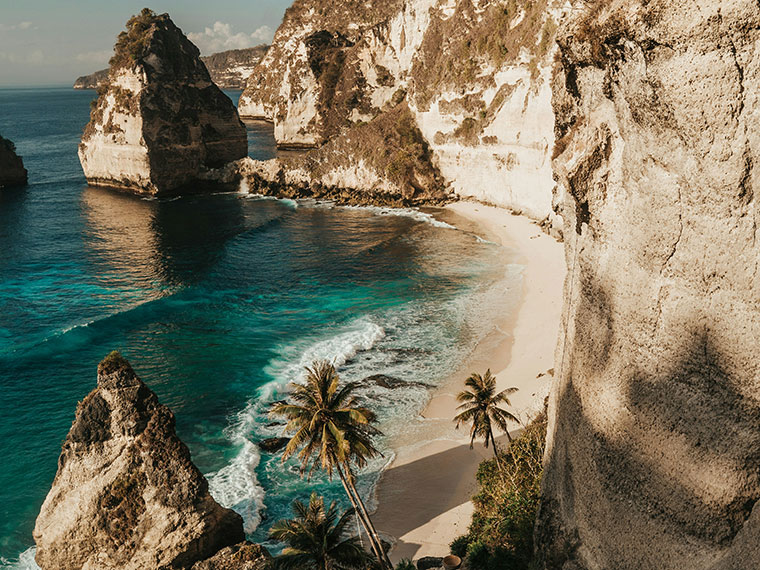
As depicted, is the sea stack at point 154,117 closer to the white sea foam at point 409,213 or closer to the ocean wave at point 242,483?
the white sea foam at point 409,213

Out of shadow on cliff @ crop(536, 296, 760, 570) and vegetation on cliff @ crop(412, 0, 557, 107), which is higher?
vegetation on cliff @ crop(412, 0, 557, 107)

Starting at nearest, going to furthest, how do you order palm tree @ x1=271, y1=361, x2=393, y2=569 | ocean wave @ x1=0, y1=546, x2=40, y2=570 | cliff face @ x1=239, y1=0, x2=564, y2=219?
palm tree @ x1=271, y1=361, x2=393, y2=569 < ocean wave @ x1=0, y1=546, x2=40, y2=570 < cliff face @ x1=239, y1=0, x2=564, y2=219

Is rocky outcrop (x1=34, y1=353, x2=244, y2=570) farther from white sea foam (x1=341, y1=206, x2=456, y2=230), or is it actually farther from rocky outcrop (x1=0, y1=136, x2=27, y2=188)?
rocky outcrop (x1=0, y1=136, x2=27, y2=188)

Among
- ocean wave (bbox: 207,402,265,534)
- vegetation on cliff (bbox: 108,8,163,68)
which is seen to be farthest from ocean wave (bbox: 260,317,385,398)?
vegetation on cliff (bbox: 108,8,163,68)

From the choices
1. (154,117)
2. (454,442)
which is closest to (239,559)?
(454,442)

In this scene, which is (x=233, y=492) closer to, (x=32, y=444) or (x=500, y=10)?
(x=32, y=444)

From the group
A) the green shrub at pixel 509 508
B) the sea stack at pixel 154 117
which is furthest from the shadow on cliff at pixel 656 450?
the sea stack at pixel 154 117

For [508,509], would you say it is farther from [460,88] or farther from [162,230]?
[460,88]
